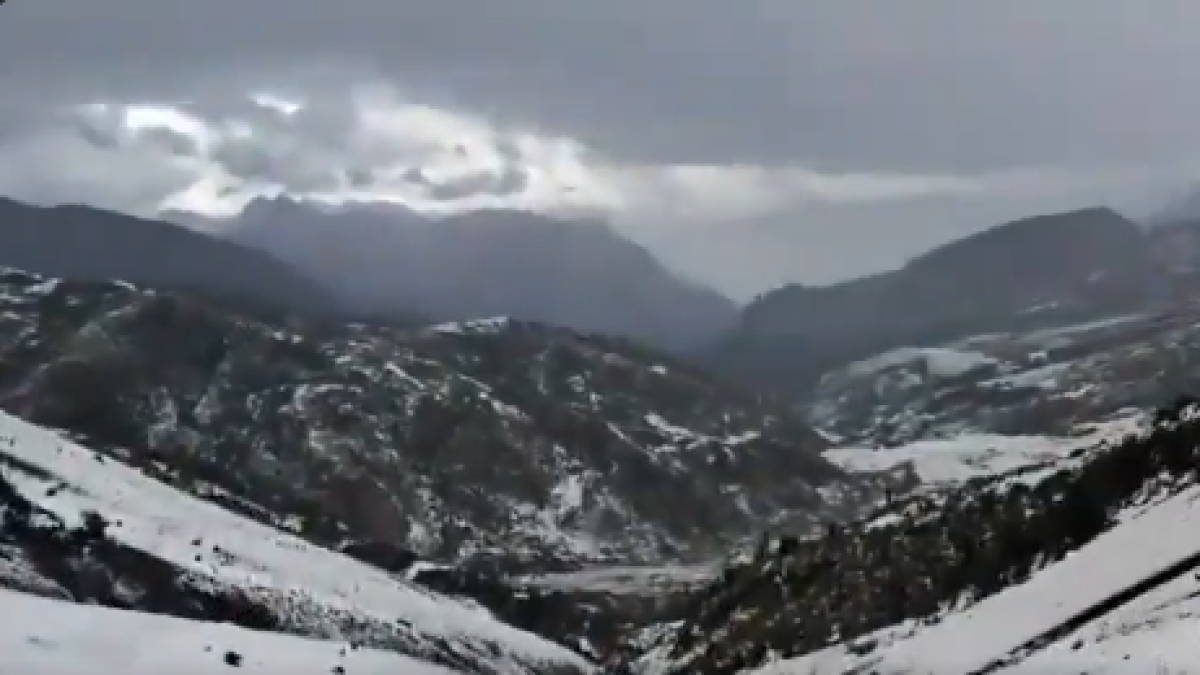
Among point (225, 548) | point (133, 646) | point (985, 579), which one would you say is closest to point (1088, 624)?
point (985, 579)

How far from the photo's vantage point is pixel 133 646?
117 feet

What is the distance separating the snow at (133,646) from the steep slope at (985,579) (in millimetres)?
16664

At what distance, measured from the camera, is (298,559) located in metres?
77.2

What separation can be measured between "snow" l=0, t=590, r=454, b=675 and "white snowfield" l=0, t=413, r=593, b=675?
2427 centimetres

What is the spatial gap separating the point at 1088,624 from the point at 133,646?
22.7m

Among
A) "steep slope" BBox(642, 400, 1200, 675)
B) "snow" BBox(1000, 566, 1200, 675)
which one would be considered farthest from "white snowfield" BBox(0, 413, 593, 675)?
"snow" BBox(1000, 566, 1200, 675)

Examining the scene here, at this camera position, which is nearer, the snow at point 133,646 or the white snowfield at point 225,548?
the snow at point 133,646

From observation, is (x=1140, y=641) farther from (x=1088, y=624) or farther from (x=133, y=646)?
(x=133, y=646)

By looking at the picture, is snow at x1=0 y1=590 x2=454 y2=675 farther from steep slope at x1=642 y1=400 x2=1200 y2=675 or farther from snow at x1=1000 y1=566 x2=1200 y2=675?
snow at x1=1000 y1=566 x2=1200 y2=675

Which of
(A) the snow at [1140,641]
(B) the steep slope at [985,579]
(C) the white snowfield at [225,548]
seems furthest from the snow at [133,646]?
(C) the white snowfield at [225,548]

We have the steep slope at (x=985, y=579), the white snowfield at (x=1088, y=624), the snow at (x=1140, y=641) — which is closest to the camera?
the snow at (x=1140, y=641)

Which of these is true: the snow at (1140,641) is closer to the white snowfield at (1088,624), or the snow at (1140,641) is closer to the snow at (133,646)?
the white snowfield at (1088,624)

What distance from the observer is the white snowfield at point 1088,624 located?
30141 millimetres

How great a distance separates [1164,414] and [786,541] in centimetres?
3511
